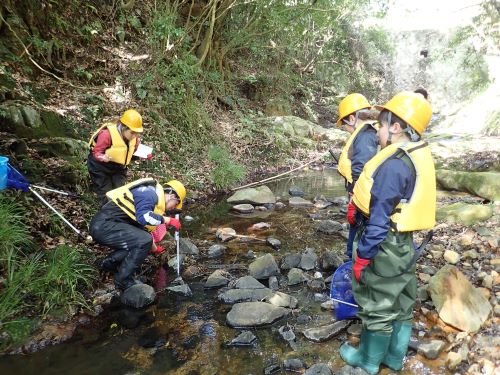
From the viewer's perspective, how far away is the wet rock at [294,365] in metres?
3.14

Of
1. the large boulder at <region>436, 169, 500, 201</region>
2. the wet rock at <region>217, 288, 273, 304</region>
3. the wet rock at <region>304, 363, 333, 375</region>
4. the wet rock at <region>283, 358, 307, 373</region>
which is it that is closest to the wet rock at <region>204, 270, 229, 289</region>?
the wet rock at <region>217, 288, 273, 304</region>

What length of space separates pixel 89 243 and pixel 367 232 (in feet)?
12.7

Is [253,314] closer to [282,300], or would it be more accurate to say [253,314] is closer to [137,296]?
[282,300]

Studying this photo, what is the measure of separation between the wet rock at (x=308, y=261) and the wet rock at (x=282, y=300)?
0.83 metres

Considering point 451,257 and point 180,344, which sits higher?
point 451,257

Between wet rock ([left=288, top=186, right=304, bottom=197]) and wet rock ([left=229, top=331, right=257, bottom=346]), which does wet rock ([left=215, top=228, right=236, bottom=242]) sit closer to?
wet rock ([left=229, top=331, right=257, bottom=346])

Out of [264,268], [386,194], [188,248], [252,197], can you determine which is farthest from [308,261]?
[252,197]

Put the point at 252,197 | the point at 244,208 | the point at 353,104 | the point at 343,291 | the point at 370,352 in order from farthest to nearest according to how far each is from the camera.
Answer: the point at 252,197
the point at 244,208
the point at 353,104
the point at 343,291
the point at 370,352

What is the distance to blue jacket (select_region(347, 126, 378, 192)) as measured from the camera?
4000 millimetres

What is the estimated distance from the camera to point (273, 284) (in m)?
4.58

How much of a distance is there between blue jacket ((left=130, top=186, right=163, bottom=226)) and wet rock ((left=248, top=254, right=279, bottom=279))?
4.73ft

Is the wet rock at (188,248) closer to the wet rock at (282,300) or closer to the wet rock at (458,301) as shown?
the wet rock at (282,300)

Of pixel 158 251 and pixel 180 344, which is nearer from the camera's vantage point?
pixel 180 344

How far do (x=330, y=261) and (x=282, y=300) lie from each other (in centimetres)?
113
